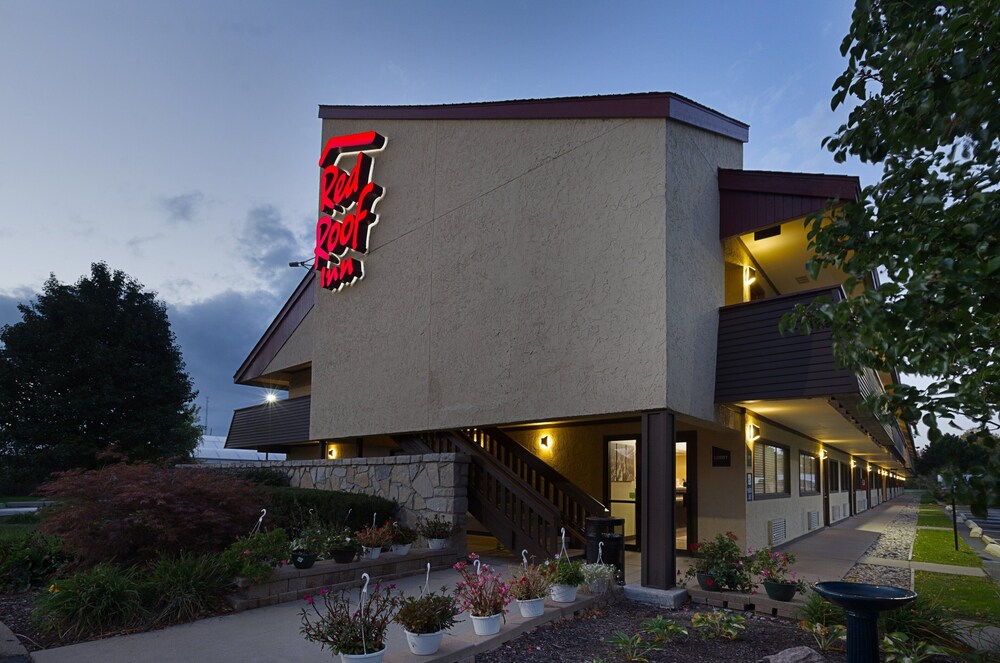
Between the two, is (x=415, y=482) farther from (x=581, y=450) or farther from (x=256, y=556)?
(x=256, y=556)

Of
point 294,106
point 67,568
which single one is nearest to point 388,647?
point 67,568

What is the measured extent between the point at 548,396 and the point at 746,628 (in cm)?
412

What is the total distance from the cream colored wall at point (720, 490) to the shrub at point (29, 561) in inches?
396

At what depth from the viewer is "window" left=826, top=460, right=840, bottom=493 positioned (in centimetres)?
2095

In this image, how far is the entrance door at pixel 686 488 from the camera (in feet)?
38.5

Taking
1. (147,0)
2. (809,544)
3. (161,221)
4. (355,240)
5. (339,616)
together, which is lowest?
(809,544)

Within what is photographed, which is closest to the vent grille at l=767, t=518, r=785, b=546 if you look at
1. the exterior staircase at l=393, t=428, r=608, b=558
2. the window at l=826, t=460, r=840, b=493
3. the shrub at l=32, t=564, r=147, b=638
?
the exterior staircase at l=393, t=428, r=608, b=558

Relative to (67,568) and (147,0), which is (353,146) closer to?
(147,0)

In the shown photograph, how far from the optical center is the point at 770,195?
945cm

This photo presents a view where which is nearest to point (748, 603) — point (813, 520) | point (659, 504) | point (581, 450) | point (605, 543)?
point (659, 504)

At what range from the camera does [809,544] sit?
14359 mm

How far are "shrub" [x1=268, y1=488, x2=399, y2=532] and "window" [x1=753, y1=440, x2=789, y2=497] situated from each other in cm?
706

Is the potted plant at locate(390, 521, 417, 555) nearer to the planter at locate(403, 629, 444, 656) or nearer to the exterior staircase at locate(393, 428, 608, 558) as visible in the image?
the exterior staircase at locate(393, 428, 608, 558)

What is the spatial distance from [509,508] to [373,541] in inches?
95.2
